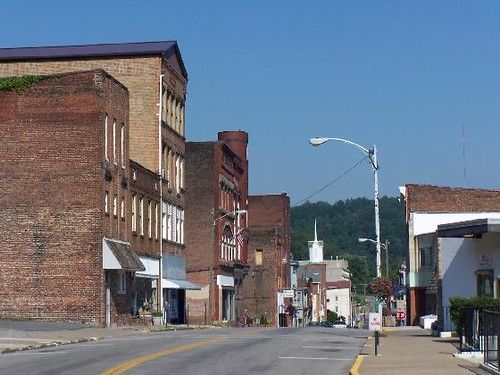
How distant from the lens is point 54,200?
4997 cm

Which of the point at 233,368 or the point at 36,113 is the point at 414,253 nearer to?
the point at 36,113

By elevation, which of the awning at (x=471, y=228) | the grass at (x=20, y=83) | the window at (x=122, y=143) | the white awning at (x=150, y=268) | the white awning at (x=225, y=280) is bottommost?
the white awning at (x=225, y=280)

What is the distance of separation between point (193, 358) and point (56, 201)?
994 inches

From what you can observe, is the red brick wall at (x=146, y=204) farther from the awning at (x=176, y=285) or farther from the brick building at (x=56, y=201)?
the brick building at (x=56, y=201)

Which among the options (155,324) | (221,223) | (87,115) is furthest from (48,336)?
(221,223)

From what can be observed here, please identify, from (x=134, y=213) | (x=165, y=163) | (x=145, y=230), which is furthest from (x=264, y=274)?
(x=134, y=213)

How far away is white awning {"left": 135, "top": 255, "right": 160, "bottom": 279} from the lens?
58.3 m

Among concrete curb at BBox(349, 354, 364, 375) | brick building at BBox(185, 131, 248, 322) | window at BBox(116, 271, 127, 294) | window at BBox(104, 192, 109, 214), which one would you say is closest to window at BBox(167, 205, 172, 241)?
brick building at BBox(185, 131, 248, 322)

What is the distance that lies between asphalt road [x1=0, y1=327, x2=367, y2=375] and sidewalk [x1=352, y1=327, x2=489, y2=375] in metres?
0.59

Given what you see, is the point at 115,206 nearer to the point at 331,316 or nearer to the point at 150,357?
the point at 150,357

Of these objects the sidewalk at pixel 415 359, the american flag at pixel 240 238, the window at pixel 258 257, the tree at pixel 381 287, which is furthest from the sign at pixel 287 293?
the sidewalk at pixel 415 359

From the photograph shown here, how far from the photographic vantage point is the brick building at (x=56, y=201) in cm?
4950

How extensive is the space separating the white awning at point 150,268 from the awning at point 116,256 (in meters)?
3.21

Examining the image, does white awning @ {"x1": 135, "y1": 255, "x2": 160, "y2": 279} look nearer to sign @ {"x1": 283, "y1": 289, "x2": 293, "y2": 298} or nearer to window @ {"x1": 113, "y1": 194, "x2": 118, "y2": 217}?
window @ {"x1": 113, "y1": 194, "x2": 118, "y2": 217}
